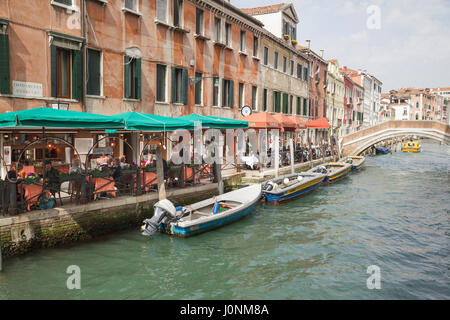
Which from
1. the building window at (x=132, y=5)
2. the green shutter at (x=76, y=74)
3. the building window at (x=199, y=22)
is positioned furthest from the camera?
the building window at (x=199, y=22)

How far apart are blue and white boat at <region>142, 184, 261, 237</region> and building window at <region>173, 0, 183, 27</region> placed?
7469 millimetres

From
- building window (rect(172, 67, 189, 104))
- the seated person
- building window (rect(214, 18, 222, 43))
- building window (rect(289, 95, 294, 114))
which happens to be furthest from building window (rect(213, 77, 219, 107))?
building window (rect(289, 95, 294, 114))

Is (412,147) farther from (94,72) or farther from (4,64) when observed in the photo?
(4,64)

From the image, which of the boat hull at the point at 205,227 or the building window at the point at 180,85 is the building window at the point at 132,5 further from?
the boat hull at the point at 205,227

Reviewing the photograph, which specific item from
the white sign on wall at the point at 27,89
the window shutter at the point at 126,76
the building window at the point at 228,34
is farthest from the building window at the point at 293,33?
the white sign on wall at the point at 27,89

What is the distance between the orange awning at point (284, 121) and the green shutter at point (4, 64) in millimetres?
11549

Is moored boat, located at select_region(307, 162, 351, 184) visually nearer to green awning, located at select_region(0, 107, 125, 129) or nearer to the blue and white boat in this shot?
the blue and white boat

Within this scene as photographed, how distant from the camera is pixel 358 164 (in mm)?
26844

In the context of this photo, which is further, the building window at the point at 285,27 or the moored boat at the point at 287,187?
the building window at the point at 285,27

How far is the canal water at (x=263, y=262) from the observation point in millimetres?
7008

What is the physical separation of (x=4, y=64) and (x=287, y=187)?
1022 centimetres

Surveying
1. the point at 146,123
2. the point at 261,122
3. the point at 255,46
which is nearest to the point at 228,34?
the point at 255,46

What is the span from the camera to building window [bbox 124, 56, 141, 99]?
13.1 m
